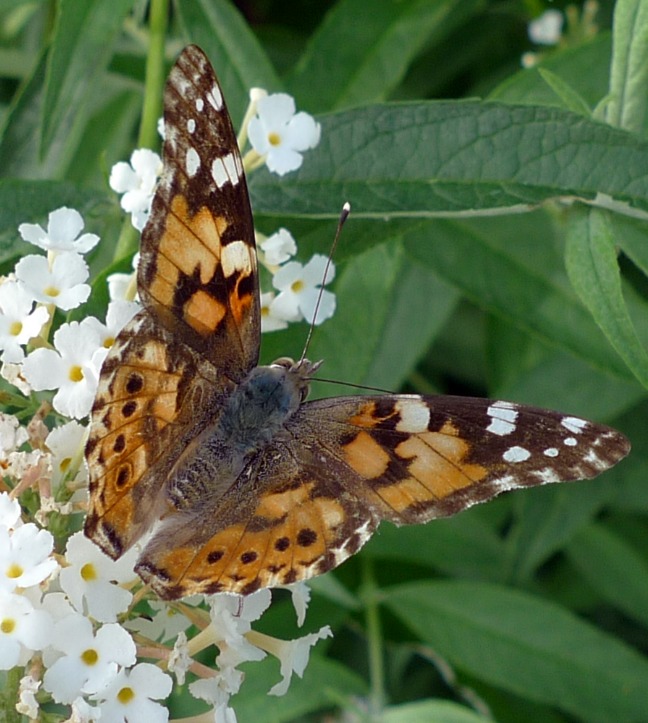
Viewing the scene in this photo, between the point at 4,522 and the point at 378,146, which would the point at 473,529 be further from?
the point at 4,522

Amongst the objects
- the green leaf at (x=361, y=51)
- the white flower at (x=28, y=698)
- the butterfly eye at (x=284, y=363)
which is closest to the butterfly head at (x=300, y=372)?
the butterfly eye at (x=284, y=363)

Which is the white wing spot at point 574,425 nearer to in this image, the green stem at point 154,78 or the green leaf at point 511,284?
the green leaf at point 511,284

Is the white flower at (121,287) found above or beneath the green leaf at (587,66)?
beneath

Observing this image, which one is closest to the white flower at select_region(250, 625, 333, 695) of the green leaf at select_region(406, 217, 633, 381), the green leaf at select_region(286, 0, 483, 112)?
the green leaf at select_region(406, 217, 633, 381)

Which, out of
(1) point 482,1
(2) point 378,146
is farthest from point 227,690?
(1) point 482,1

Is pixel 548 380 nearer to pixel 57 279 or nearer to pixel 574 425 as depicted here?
pixel 574 425

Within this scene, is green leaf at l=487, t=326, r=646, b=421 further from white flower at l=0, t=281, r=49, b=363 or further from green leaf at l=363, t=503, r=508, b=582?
white flower at l=0, t=281, r=49, b=363
